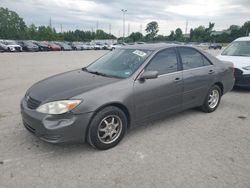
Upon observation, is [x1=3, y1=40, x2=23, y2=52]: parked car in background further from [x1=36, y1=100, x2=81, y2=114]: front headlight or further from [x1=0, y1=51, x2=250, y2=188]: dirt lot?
[x1=36, y1=100, x2=81, y2=114]: front headlight

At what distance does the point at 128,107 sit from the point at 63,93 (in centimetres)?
99

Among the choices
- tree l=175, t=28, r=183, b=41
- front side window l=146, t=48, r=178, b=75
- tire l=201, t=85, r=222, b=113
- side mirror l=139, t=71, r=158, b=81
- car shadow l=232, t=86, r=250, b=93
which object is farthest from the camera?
tree l=175, t=28, r=183, b=41

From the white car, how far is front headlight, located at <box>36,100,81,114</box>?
18.2ft

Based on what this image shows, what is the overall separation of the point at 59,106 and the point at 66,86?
0.49m

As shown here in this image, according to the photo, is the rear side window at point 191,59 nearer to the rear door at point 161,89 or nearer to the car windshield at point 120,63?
the rear door at point 161,89

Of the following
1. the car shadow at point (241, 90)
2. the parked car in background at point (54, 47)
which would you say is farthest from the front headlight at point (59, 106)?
the parked car in background at point (54, 47)

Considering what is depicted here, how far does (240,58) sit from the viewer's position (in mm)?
7008

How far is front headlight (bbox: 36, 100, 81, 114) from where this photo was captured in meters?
2.92

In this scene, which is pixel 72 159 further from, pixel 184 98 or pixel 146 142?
pixel 184 98

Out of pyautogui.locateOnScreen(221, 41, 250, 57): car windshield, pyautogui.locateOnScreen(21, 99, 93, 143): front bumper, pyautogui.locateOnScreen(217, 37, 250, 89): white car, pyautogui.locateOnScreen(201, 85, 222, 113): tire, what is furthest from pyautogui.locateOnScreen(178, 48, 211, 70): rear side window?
pyautogui.locateOnScreen(221, 41, 250, 57): car windshield

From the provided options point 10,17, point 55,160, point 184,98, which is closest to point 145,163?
point 55,160

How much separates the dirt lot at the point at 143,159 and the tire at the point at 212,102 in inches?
22.7

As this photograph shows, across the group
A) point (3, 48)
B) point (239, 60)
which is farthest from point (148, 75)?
point (3, 48)

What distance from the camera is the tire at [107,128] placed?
10.2 ft
